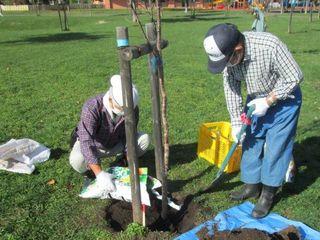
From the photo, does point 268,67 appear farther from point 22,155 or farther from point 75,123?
point 75,123

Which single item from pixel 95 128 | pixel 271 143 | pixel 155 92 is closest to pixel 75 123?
pixel 95 128

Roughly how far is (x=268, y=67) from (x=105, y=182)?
1697 mm

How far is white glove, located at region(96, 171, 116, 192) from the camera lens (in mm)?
3573

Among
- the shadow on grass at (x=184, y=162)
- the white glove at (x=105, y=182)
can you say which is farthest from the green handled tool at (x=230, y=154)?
the white glove at (x=105, y=182)

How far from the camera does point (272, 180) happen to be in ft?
12.6

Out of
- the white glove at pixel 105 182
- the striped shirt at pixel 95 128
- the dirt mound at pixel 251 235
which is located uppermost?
the striped shirt at pixel 95 128

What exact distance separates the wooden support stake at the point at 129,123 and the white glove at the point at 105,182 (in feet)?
0.96

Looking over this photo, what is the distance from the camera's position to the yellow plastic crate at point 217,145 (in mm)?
4695

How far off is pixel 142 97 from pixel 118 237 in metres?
4.63

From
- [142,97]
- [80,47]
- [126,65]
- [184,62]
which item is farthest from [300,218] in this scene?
[80,47]

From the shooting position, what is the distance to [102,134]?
4.28 metres

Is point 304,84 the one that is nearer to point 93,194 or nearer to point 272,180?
point 272,180

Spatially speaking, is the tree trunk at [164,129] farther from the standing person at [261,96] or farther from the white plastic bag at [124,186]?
the standing person at [261,96]

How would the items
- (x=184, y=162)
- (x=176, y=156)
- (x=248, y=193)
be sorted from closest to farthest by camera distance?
(x=248, y=193), (x=184, y=162), (x=176, y=156)
